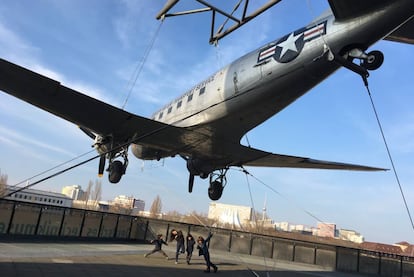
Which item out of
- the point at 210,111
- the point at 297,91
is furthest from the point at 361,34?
the point at 210,111

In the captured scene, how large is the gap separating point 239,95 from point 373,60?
5655 mm

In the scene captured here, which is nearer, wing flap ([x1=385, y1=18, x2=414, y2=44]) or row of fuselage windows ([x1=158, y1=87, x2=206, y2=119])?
wing flap ([x1=385, y1=18, x2=414, y2=44])

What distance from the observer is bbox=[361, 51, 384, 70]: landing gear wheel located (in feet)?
31.9

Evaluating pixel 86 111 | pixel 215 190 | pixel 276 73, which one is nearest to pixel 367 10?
pixel 276 73

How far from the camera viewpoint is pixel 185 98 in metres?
18.5

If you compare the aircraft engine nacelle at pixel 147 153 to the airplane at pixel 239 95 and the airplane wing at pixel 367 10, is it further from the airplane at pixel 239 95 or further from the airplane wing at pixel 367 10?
the airplane wing at pixel 367 10

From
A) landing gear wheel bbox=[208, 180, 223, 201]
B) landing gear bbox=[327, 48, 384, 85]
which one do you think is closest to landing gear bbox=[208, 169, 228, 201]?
landing gear wheel bbox=[208, 180, 223, 201]

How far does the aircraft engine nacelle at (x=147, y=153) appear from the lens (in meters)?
22.0

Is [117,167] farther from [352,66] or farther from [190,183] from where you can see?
[352,66]

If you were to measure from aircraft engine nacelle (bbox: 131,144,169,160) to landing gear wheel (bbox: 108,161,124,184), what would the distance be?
9.63ft

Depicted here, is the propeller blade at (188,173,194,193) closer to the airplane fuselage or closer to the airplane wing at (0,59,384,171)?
the airplane wing at (0,59,384,171)

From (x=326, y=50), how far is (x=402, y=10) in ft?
8.07

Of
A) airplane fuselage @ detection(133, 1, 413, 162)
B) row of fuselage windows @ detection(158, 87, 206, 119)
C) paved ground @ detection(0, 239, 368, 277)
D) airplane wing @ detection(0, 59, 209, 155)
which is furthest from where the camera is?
row of fuselage windows @ detection(158, 87, 206, 119)

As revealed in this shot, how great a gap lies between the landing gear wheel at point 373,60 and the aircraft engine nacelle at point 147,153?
13.7m
